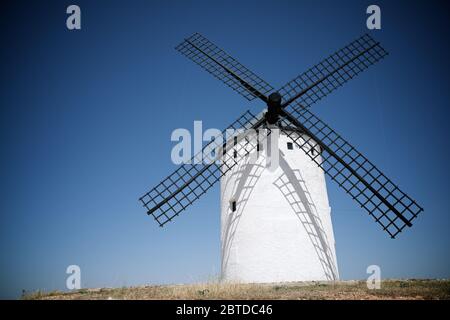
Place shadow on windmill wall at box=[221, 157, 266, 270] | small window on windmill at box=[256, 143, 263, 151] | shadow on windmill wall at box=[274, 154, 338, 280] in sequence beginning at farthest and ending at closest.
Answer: small window on windmill at box=[256, 143, 263, 151] < shadow on windmill wall at box=[221, 157, 266, 270] < shadow on windmill wall at box=[274, 154, 338, 280]

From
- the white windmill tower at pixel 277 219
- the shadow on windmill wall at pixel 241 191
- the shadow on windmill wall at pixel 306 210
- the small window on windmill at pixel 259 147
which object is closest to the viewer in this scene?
the white windmill tower at pixel 277 219

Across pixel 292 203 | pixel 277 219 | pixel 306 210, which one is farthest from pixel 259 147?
pixel 306 210

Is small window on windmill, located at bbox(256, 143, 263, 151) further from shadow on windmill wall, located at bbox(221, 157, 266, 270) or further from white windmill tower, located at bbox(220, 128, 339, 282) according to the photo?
shadow on windmill wall, located at bbox(221, 157, 266, 270)

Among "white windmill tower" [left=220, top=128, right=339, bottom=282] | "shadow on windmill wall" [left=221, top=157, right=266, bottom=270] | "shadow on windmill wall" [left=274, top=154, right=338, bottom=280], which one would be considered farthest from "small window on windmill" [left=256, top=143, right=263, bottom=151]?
"shadow on windmill wall" [left=274, top=154, right=338, bottom=280]

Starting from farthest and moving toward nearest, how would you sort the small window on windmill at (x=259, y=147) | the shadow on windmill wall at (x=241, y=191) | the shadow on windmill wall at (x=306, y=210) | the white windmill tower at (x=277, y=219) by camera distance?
the small window on windmill at (x=259, y=147)
the shadow on windmill wall at (x=241, y=191)
the shadow on windmill wall at (x=306, y=210)
the white windmill tower at (x=277, y=219)

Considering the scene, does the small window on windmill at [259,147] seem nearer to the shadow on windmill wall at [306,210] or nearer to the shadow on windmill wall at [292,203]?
the shadow on windmill wall at [292,203]

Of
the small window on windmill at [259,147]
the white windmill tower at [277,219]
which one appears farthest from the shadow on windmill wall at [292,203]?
the small window on windmill at [259,147]

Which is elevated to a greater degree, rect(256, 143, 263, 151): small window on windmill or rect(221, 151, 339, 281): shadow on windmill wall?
rect(256, 143, 263, 151): small window on windmill

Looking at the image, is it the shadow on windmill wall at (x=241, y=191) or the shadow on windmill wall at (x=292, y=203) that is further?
the shadow on windmill wall at (x=241, y=191)

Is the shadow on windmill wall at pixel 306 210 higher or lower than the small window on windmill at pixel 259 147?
lower

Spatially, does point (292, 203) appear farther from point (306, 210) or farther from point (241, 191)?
point (241, 191)

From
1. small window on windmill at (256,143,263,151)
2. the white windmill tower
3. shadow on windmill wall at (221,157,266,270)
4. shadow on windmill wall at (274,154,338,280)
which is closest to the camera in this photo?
the white windmill tower

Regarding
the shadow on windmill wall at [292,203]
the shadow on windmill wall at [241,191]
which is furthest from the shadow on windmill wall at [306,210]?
the shadow on windmill wall at [241,191]
